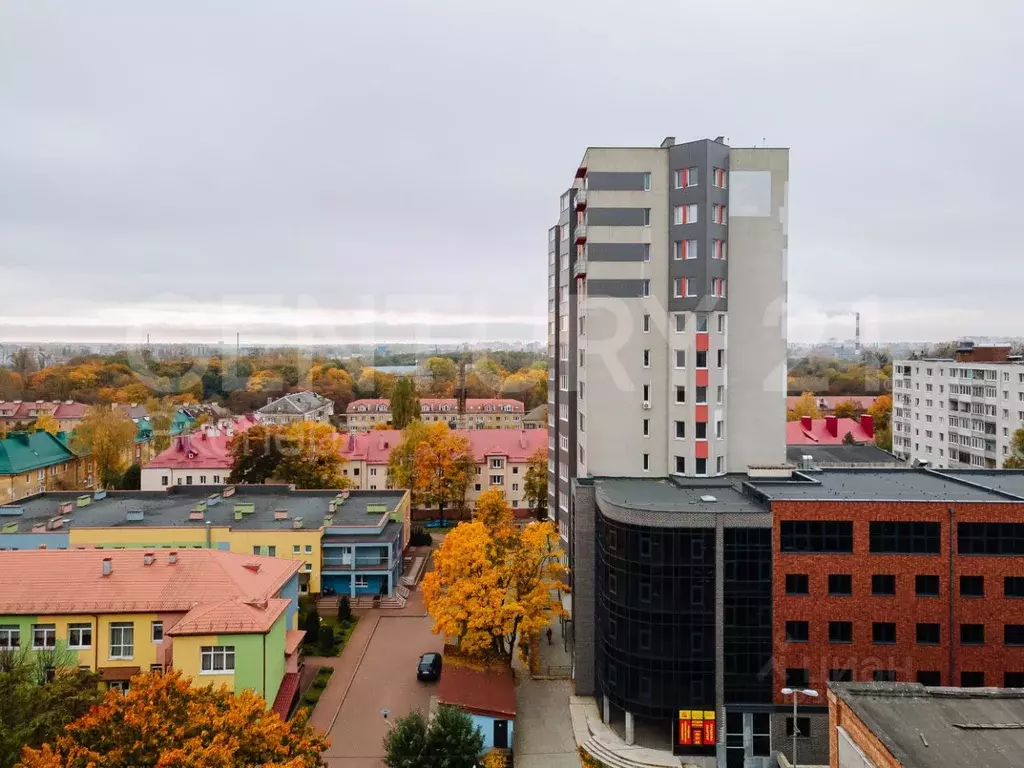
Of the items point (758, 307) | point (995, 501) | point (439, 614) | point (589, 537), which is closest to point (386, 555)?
point (439, 614)

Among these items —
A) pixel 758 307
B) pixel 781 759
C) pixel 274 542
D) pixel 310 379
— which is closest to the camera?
pixel 781 759

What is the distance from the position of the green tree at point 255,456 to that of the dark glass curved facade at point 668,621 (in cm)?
3341

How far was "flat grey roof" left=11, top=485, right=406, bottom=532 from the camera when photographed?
117 ft

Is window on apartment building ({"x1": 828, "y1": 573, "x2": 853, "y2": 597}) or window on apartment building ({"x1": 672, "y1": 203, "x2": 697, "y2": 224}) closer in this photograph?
window on apartment building ({"x1": 828, "y1": 573, "x2": 853, "y2": 597})

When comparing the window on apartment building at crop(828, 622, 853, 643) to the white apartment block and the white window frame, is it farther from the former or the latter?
the white apartment block

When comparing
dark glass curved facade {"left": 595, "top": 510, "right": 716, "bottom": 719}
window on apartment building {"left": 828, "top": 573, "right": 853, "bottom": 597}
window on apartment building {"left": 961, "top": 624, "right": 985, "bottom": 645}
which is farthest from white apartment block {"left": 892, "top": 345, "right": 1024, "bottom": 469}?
dark glass curved facade {"left": 595, "top": 510, "right": 716, "bottom": 719}

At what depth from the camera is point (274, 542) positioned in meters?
34.9

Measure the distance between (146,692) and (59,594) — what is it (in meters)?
10.8

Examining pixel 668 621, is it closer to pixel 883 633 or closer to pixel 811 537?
pixel 811 537

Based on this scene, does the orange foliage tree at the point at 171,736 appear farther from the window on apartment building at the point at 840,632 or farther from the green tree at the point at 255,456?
the green tree at the point at 255,456

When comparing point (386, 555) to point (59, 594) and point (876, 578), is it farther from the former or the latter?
point (876, 578)

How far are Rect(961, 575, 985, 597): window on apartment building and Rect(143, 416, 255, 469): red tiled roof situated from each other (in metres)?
45.6

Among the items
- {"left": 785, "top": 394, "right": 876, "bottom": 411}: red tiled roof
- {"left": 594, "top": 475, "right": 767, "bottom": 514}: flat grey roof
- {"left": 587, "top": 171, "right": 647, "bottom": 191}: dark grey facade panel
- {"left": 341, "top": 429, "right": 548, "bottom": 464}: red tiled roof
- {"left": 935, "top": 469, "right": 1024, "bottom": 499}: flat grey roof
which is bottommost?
{"left": 341, "top": 429, "right": 548, "bottom": 464}: red tiled roof

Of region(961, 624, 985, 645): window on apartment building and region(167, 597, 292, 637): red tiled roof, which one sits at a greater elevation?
region(167, 597, 292, 637): red tiled roof
